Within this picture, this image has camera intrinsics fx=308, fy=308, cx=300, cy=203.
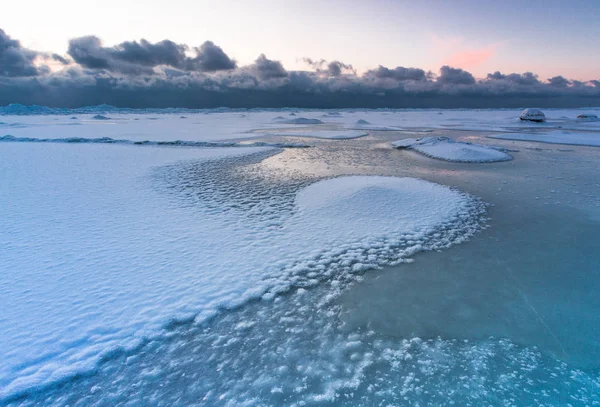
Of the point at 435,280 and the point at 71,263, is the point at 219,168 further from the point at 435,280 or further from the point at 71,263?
the point at 435,280

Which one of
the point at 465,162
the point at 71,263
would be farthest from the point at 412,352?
the point at 465,162

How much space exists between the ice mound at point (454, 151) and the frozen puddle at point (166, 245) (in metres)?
5.79

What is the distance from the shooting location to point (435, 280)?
4695mm

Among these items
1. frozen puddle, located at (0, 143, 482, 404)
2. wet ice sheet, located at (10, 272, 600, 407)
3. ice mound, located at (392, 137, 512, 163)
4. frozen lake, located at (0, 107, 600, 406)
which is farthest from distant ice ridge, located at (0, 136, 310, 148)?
wet ice sheet, located at (10, 272, 600, 407)

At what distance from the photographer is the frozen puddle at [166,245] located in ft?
12.1

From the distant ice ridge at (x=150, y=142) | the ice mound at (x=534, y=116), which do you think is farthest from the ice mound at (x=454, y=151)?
the ice mound at (x=534, y=116)

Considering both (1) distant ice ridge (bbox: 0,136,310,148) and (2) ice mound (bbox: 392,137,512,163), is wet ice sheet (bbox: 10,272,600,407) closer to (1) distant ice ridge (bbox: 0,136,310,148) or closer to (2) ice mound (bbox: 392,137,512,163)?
(2) ice mound (bbox: 392,137,512,163)

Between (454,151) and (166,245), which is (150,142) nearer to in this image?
(166,245)

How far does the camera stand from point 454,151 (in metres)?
15.2

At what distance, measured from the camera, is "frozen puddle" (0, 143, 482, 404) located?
3689mm

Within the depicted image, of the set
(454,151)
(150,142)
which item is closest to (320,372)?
(454,151)

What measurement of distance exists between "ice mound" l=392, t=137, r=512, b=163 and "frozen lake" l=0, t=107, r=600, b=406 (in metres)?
5.22

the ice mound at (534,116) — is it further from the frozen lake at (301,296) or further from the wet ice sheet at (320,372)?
the wet ice sheet at (320,372)

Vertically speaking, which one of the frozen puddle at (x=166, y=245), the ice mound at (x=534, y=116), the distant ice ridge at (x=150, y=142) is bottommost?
the frozen puddle at (x=166, y=245)
